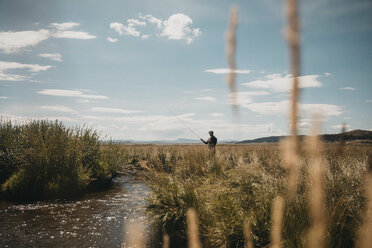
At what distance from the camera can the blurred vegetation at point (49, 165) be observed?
28.4 feet

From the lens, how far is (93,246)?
5.06m

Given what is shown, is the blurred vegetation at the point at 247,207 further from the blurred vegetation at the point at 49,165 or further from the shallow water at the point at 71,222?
the blurred vegetation at the point at 49,165

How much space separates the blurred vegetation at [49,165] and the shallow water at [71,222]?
669mm

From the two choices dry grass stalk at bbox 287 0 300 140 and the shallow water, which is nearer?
dry grass stalk at bbox 287 0 300 140

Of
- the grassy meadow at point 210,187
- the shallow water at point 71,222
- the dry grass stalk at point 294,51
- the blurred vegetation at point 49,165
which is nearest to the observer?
the dry grass stalk at point 294,51

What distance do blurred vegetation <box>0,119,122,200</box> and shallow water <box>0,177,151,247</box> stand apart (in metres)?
0.67

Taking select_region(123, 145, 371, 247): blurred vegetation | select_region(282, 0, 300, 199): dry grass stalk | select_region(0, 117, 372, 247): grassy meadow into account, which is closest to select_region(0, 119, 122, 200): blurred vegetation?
select_region(0, 117, 372, 247): grassy meadow

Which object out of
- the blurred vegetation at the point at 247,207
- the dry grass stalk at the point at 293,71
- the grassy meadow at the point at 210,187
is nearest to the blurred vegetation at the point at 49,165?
the grassy meadow at the point at 210,187

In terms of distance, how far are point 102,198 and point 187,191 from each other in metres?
4.82

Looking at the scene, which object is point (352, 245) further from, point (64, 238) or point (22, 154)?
point (22, 154)

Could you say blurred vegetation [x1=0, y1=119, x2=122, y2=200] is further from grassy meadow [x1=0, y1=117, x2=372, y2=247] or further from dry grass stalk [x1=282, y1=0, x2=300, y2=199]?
dry grass stalk [x1=282, y1=0, x2=300, y2=199]

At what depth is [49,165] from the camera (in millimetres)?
9141

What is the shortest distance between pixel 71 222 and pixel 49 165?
366 centimetres

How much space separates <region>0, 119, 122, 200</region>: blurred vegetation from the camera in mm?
8665
